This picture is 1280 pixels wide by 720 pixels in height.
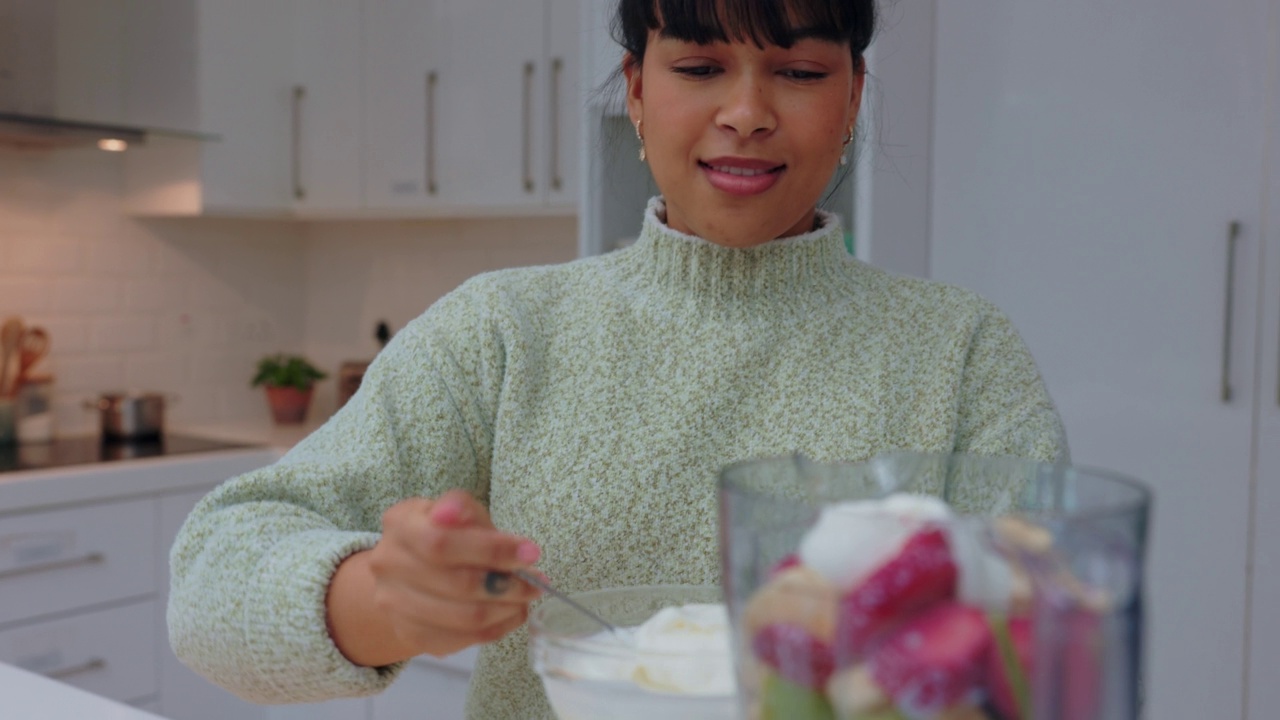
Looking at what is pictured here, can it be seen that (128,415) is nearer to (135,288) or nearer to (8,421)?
(8,421)

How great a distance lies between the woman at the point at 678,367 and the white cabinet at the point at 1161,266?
965 mm

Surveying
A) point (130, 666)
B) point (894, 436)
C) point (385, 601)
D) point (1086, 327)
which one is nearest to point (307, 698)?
point (385, 601)

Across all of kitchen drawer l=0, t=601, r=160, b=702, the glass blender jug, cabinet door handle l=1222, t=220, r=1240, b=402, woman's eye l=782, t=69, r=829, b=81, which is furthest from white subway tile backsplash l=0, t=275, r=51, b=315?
the glass blender jug

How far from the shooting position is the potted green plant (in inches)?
122

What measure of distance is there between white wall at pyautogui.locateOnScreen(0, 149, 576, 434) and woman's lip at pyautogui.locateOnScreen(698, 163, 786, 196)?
2.02 metres

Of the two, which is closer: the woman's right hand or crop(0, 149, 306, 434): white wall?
the woman's right hand

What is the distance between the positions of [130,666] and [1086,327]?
6.40ft

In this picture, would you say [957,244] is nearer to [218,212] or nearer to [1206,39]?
[1206,39]

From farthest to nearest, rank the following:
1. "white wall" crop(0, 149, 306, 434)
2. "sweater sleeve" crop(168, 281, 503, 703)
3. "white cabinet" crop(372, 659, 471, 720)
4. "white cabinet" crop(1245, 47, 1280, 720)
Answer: "white wall" crop(0, 149, 306, 434) < "white cabinet" crop(372, 659, 471, 720) < "white cabinet" crop(1245, 47, 1280, 720) < "sweater sleeve" crop(168, 281, 503, 703)

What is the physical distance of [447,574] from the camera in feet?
1.82

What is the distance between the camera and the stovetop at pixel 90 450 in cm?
237

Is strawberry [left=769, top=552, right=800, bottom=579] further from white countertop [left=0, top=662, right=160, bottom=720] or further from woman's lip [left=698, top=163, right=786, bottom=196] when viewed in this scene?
white countertop [left=0, top=662, right=160, bottom=720]

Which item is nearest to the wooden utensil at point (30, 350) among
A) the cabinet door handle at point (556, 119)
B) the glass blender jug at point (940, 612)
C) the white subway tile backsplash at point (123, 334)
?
the white subway tile backsplash at point (123, 334)

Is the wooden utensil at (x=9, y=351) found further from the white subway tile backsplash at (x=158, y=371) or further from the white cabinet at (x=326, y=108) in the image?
the white cabinet at (x=326, y=108)
